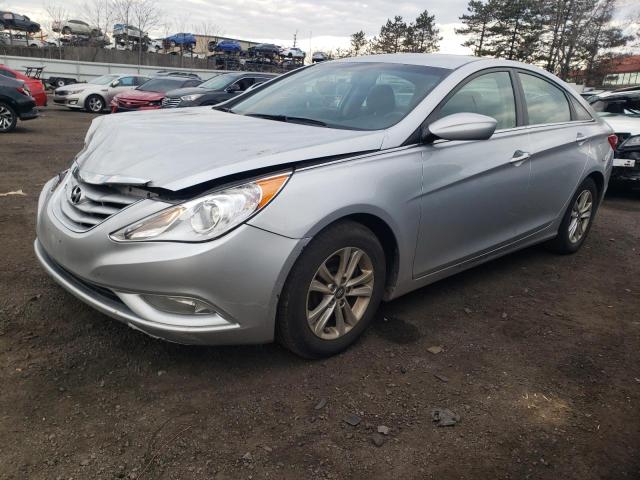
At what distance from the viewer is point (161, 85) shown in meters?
16.0

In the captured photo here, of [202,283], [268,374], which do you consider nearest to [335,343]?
[268,374]

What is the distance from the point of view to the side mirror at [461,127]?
2.96m

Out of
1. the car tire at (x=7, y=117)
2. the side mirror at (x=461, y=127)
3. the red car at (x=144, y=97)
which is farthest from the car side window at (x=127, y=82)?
the side mirror at (x=461, y=127)

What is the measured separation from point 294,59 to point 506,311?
45.1 meters

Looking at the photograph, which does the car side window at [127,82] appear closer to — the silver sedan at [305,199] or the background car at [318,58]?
the background car at [318,58]

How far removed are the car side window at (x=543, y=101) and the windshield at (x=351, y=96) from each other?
96 cm

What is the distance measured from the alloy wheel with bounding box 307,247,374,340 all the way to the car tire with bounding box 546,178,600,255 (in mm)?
2495

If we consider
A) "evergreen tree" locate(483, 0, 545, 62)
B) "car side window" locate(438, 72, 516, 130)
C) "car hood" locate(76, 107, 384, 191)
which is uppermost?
"evergreen tree" locate(483, 0, 545, 62)

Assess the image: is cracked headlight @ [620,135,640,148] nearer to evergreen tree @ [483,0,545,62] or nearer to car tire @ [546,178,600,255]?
car tire @ [546,178,600,255]

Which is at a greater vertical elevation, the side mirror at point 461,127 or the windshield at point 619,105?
the windshield at point 619,105

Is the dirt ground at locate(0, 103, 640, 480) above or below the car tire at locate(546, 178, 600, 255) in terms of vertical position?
below

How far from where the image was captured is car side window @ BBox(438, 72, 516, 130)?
10.9ft

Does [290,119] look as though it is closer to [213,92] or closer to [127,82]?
[213,92]

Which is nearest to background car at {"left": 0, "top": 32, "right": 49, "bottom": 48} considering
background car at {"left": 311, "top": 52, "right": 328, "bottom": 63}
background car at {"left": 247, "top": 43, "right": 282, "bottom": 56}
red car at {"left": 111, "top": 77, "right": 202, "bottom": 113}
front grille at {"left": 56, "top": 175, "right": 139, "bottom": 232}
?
background car at {"left": 247, "top": 43, "right": 282, "bottom": 56}
